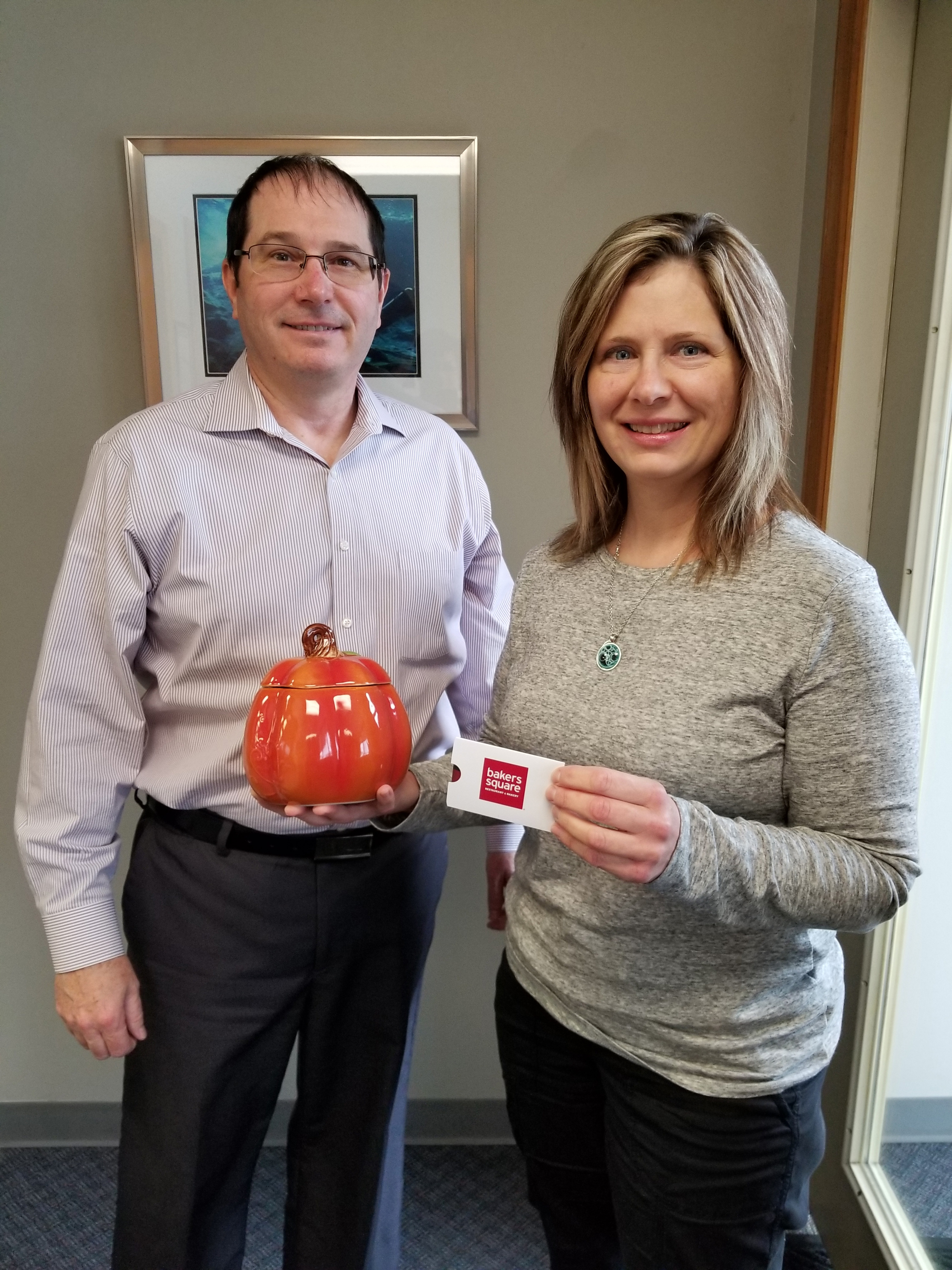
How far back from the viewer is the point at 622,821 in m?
0.82

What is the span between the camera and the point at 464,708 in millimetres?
1589

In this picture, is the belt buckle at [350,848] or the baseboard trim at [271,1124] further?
the baseboard trim at [271,1124]

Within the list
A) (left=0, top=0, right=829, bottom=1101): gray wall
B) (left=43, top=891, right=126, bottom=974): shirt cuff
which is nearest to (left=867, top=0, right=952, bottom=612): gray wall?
(left=0, top=0, right=829, bottom=1101): gray wall

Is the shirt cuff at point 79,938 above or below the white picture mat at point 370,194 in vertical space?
below

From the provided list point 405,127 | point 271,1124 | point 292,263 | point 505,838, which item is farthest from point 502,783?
point 271,1124

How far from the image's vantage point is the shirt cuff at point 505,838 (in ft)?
5.35

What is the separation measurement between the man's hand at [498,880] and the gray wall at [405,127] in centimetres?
89

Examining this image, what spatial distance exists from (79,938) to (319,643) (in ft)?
2.09

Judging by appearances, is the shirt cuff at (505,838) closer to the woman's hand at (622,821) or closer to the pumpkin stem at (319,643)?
the pumpkin stem at (319,643)

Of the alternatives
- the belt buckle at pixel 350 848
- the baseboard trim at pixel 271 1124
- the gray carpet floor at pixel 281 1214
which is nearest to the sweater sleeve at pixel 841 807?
the belt buckle at pixel 350 848

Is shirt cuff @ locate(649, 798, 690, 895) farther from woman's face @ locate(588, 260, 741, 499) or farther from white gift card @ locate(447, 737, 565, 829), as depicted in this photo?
woman's face @ locate(588, 260, 741, 499)

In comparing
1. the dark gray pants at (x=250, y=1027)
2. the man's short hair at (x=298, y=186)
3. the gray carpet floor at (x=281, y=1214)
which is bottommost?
the gray carpet floor at (x=281, y=1214)

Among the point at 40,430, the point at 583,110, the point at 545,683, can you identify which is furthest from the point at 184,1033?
the point at 583,110

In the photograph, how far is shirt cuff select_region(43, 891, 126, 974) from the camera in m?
1.30
